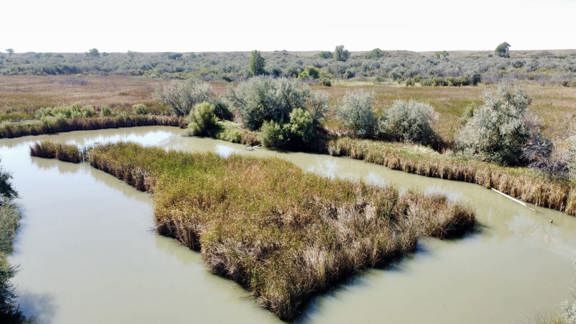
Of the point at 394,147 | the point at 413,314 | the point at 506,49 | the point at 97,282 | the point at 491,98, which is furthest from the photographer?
the point at 506,49

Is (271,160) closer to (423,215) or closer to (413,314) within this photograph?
(423,215)

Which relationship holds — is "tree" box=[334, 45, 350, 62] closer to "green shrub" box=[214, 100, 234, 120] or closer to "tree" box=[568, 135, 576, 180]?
"green shrub" box=[214, 100, 234, 120]

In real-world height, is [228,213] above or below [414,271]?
above

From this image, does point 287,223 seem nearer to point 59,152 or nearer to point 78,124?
point 59,152

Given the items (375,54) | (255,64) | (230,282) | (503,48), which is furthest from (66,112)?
(503,48)

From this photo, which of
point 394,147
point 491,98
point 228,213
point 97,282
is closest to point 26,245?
point 97,282

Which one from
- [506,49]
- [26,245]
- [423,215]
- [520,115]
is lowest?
[26,245]

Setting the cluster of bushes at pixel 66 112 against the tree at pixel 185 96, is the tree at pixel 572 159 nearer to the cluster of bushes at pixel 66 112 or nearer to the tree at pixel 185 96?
the tree at pixel 185 96
